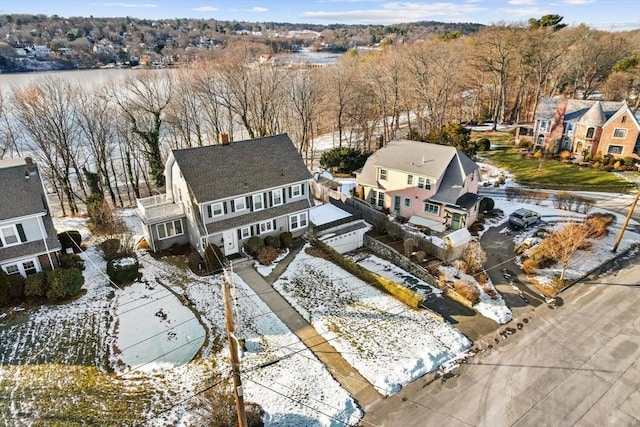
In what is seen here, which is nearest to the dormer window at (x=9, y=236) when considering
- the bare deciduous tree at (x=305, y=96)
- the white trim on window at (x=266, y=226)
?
the white trim on window at (x=266, y=226)

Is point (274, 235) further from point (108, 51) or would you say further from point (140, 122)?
point (108, 51)

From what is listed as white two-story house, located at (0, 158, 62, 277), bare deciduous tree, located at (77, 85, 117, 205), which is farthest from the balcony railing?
bare deciduous tree, located at (77, 85, 117, 205)

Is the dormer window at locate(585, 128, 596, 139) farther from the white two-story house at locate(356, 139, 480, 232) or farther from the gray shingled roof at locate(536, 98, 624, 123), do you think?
the white two-story house at locate(356, 139, 480, 232)

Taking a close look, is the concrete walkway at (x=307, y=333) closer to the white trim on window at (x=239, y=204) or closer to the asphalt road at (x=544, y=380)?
the asphalt road at (x=544, y=380)

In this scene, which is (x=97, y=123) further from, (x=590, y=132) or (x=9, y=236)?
(x=590, y=132)

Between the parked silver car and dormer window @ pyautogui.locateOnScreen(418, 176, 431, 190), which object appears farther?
dormer window @ pyautogui.locateOnScreen(418, 176, 431, 190)

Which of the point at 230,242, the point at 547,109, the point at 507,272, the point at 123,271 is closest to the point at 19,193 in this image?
the point at 123,271
